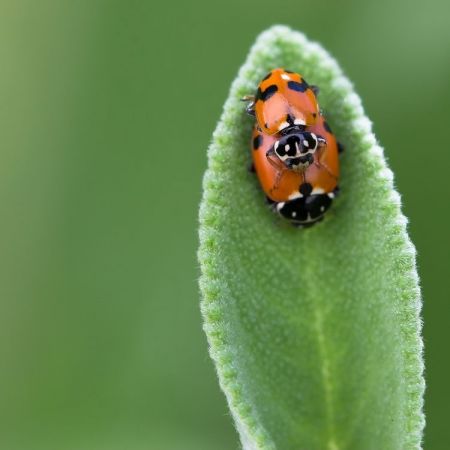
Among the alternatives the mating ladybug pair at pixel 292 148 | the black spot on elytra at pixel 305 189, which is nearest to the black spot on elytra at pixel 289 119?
the mating ladybug pair at pixel 292 148

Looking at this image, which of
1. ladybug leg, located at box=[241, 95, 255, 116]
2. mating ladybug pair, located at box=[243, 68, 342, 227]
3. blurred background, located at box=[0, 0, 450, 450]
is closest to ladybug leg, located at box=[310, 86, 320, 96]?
mating ladybug pair, located at box=[243, 68, 342, 227]

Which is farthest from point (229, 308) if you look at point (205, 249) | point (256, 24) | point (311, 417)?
point (256, 24)

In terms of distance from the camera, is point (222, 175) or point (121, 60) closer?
point (222, 175)

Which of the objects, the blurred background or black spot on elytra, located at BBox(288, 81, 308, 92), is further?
the blurred background

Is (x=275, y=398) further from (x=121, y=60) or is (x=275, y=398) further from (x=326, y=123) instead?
(x=121, y=60)

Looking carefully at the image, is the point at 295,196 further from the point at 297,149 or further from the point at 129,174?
the point at 129,174

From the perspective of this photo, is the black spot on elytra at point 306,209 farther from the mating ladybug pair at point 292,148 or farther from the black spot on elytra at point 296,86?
the black spot on elytra at point 296,86

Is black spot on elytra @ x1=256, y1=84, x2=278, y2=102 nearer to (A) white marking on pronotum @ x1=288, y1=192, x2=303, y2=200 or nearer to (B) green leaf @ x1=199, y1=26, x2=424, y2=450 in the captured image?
(B) green leaf @ x1=199, y1=26, x2=424, y2=450
